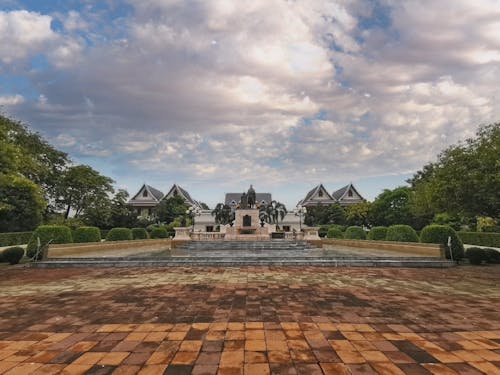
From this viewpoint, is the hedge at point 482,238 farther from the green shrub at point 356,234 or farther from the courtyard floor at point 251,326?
the courtyard floor at point 251,326

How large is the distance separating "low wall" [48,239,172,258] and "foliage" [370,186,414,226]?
3138 centimetres

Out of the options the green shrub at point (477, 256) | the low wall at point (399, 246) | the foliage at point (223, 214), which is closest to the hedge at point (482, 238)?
the low wall at point (399, 246)

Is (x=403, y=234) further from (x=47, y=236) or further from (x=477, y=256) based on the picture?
(x=47, y=236)

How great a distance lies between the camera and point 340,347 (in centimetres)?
446

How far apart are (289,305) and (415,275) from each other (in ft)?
23.6

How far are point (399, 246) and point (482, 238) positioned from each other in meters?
13.8

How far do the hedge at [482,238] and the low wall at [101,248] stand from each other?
29.4 m

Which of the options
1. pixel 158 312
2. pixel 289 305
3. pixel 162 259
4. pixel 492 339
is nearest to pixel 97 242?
pixel 162 259

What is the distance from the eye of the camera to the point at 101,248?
69.3 ft

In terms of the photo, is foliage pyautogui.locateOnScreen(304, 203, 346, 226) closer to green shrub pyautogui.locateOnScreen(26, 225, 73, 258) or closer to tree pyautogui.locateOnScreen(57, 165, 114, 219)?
tree pyautogui.locateOnScreen(57, 165, 114, 219)

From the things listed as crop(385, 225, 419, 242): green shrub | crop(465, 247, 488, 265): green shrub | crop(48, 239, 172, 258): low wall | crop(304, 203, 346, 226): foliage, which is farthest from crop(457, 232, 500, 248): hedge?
crop(48, 239, 172, 258): low wall

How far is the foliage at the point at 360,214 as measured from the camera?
148 feet

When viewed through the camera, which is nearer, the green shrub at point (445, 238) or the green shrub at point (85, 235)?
the green shrub at point (445, 238)

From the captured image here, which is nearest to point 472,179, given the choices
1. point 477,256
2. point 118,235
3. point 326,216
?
point 477,256
